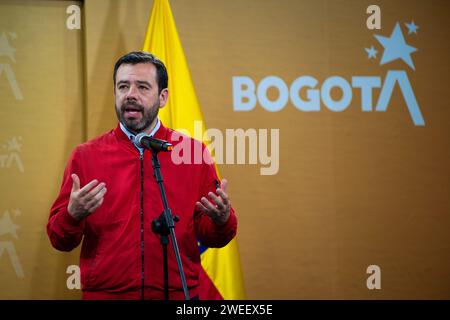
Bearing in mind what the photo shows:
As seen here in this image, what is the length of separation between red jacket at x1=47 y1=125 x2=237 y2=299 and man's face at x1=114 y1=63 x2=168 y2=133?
9 cm

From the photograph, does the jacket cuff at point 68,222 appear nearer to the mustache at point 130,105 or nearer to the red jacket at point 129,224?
the red jacket at point 129,224

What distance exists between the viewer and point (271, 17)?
13.4 ft

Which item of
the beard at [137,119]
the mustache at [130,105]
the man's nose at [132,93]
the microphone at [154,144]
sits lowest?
the microphone at [154,144]

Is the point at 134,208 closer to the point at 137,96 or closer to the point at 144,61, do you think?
the point at 137,96

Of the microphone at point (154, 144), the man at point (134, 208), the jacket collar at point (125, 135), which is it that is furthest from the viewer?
the jacket collar at point (125, 135)

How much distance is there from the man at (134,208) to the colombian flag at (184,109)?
0.88 metres

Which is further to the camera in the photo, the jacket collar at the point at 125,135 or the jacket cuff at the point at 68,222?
the jacket collar at the point at 125,135

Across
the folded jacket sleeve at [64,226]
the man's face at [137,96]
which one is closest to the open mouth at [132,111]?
the man's face at [137,96]

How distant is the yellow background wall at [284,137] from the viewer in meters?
3.79

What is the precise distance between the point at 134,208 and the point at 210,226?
34cm

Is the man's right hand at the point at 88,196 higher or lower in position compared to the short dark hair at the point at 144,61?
lower

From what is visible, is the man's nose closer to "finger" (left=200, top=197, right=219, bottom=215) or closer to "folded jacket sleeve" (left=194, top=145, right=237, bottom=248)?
"folded jacket sleeve" (left=194, top=145, right=237, bottom=248)

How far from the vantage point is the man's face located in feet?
8.54
